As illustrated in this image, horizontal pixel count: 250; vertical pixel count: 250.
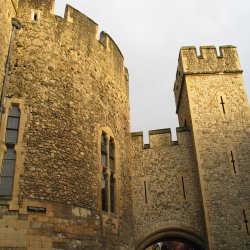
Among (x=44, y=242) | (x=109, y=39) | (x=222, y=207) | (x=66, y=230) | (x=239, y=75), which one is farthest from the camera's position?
(x=239, y=75)

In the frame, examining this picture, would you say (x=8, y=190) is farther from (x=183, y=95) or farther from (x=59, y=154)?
(x=183, y=95)

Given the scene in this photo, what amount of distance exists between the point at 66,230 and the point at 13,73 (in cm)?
398

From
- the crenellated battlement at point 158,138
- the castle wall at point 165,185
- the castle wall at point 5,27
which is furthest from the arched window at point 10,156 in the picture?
the crenellated battlement at point 158,138

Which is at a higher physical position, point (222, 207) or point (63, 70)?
point (63, 70)

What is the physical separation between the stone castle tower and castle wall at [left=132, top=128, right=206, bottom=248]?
0.04 m

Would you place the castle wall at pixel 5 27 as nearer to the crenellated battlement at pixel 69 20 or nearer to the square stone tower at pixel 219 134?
the crenellated battlement at pixel 69 20

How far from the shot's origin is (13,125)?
727cm

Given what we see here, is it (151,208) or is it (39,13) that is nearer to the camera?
(39,13)

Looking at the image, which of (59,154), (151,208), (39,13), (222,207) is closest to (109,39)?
(39,13)

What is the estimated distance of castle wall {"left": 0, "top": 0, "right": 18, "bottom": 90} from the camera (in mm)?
7402

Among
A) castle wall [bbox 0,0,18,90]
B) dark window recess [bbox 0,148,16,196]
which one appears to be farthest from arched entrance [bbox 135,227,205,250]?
castle wall [bbox 0,0,18,90]

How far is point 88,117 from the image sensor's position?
29.0 ft

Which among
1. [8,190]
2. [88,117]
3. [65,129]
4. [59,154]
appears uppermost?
[88,117]

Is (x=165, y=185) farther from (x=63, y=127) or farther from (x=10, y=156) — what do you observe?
(x=10, y=156)
